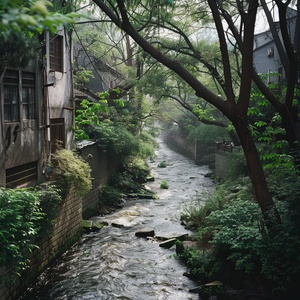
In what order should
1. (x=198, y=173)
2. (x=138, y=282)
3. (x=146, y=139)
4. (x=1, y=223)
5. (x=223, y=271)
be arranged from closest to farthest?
(x=1, y=223) → (x=223, y=271) → (x=138, y=282) → (x=146, y=139) → (x=198, y=173)

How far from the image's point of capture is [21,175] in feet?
39.3

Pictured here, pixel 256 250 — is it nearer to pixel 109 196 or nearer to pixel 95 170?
pixel 95 170

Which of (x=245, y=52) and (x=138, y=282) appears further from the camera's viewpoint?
(x=138, y=282)

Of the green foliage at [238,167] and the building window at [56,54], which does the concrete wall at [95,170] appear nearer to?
the building window at [56,54]

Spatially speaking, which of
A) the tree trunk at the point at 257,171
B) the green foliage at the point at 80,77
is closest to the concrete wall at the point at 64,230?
the green foliage at the point at 80,77

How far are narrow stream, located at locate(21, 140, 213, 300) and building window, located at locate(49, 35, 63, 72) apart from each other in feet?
22.7

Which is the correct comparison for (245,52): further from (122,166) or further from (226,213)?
(122,166)

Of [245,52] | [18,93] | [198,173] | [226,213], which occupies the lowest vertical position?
[198,173]

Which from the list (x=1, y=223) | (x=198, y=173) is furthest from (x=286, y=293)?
(x=198, y=173)

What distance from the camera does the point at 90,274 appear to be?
11.3 metres

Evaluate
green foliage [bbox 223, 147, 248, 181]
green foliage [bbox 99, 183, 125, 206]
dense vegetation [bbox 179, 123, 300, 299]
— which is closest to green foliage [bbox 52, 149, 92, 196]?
dense vegetation [bbox 179, 123, 300, 299]

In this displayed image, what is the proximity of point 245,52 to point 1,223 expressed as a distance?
258 inches

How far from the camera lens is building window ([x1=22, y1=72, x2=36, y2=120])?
38.8 ft

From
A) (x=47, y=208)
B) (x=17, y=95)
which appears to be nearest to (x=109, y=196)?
(x=47, y=208)
